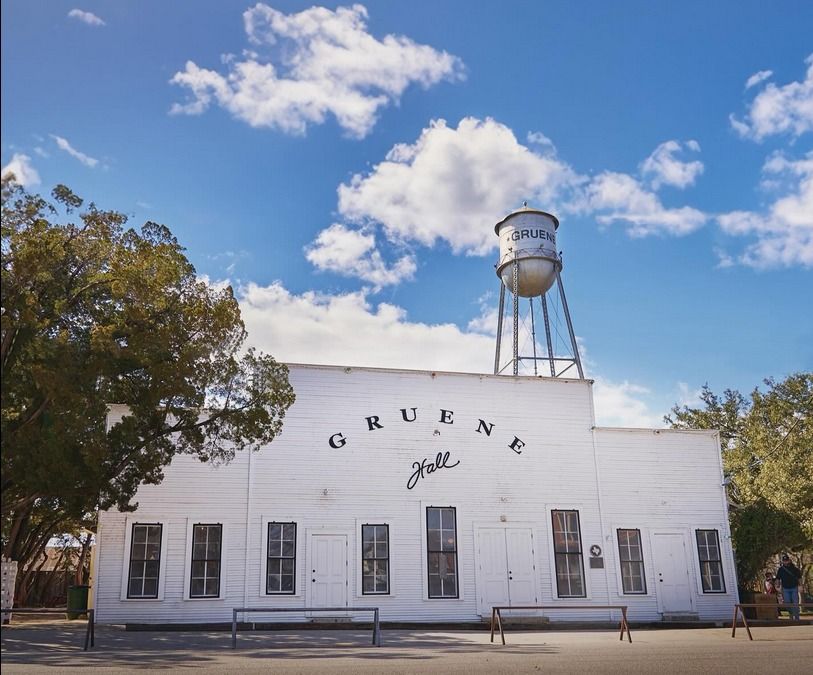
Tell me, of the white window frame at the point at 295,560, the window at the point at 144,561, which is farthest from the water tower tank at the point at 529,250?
the window at the point at 144,561

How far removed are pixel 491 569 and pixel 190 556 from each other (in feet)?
26.4

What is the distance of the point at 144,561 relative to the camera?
21.3 meters

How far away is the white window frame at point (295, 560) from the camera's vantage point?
21.6m

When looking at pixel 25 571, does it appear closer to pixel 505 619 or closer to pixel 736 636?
pixel 505 619

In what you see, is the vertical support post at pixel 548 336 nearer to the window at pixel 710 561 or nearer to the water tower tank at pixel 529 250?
the water tower tank at pixel 529 250

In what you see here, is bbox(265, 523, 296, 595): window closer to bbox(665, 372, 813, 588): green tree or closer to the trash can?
the trash can

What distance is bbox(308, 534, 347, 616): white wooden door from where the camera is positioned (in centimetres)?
2183

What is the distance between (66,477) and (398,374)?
10.4 metres

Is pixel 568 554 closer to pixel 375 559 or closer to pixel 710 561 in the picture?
pixel 710 561

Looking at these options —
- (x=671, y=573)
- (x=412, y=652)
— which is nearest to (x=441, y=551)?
(x=671, y=573)

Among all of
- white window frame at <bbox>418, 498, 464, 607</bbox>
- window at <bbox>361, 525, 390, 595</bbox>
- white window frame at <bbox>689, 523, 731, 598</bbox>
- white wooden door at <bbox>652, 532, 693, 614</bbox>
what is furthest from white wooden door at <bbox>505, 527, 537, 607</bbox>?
white window frame at <bbox>689, 523, 731, 598</bbox>

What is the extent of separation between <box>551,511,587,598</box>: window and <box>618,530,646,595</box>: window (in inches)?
50.6

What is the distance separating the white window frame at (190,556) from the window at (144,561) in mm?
697

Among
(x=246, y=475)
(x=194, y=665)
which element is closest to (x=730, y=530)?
(x=246, y=475)
